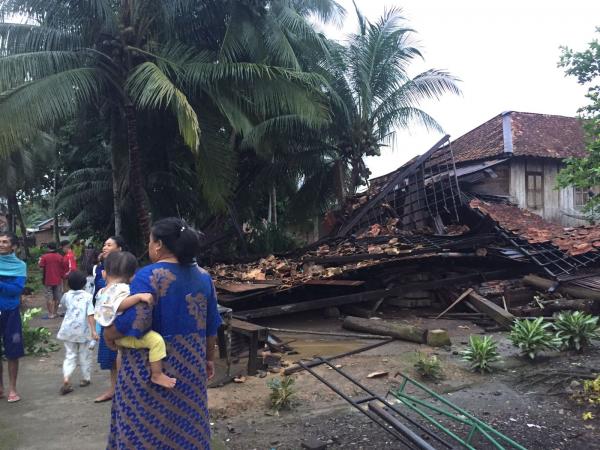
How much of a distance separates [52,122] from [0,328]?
18.8ft

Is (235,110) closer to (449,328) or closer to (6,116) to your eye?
(6,116)

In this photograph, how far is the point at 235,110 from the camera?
1077 centimetres

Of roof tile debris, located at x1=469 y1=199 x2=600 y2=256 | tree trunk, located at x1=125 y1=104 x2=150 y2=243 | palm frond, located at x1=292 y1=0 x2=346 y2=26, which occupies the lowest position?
roof tile debris, located at x1=469 y1=199 x2=600 y2=256

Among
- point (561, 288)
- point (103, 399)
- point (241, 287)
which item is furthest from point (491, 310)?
point (103, 399)

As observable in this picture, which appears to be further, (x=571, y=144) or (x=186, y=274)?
(x=571, y=144)

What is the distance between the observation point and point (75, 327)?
5137mm

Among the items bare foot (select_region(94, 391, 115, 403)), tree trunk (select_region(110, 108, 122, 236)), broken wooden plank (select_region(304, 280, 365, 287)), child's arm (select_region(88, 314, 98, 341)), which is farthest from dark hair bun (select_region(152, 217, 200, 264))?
tree trunk (select_region(110, 108, 122, 236))

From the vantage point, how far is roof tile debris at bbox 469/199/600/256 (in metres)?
10.2

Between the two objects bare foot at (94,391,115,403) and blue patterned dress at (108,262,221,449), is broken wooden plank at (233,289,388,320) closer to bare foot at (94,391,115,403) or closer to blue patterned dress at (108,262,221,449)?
bare foot at (94,391,115,403)

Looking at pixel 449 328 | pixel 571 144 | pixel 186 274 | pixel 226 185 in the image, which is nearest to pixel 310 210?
pixel 226 185

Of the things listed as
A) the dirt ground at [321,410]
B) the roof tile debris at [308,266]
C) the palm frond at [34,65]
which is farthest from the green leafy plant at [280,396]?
the palm frond at [34,65]

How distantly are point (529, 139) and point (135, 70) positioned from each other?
44.0 ft

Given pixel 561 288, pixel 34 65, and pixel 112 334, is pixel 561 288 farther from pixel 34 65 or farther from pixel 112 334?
pixel 34 65

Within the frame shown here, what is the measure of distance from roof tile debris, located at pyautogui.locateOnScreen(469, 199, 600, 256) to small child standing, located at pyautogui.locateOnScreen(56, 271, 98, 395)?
8642 mm
